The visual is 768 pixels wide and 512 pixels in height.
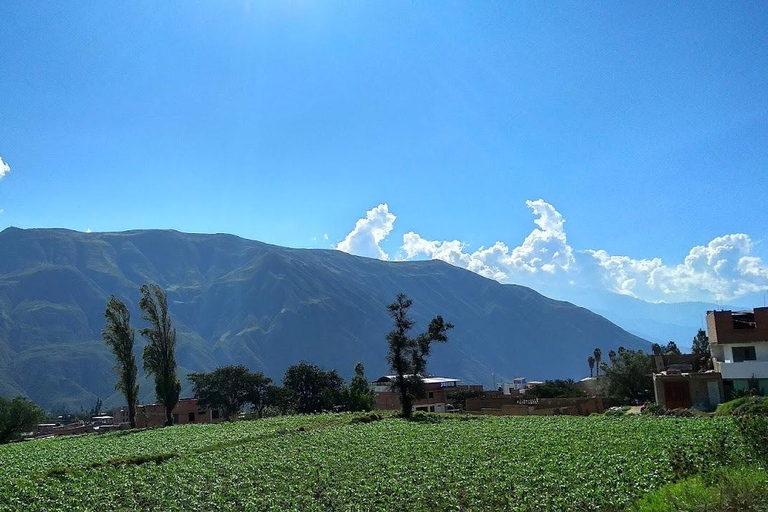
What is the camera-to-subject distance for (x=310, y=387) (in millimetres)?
75188

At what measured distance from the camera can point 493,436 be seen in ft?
91.4

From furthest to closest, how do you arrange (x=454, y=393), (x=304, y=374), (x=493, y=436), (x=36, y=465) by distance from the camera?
(x=454, y=393), (x=304, y=374), (x=493, y=436), (x=36, y=465)

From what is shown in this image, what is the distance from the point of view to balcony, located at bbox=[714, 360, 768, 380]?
148ft

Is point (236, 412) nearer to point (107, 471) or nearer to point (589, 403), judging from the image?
point (589, 403)

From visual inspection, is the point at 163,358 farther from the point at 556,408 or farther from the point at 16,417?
the point at 556,408

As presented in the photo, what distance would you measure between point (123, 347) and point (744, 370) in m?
49.7

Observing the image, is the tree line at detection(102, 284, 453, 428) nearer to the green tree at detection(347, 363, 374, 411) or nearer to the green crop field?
the green tree at detection(347, 363, 374, 411)

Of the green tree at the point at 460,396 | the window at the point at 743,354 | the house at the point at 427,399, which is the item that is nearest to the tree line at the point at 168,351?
the house at the point at 427,399

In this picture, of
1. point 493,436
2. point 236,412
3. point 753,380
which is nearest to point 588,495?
point 493,436

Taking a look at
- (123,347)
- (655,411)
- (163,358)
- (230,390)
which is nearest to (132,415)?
(163,358)

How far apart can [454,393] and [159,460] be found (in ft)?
198

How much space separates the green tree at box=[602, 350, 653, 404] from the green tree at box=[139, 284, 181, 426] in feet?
Answer: 143

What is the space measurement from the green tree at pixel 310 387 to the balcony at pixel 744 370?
137 feet

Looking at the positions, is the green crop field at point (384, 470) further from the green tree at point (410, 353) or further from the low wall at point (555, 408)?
the low wall at point (555, 408)
